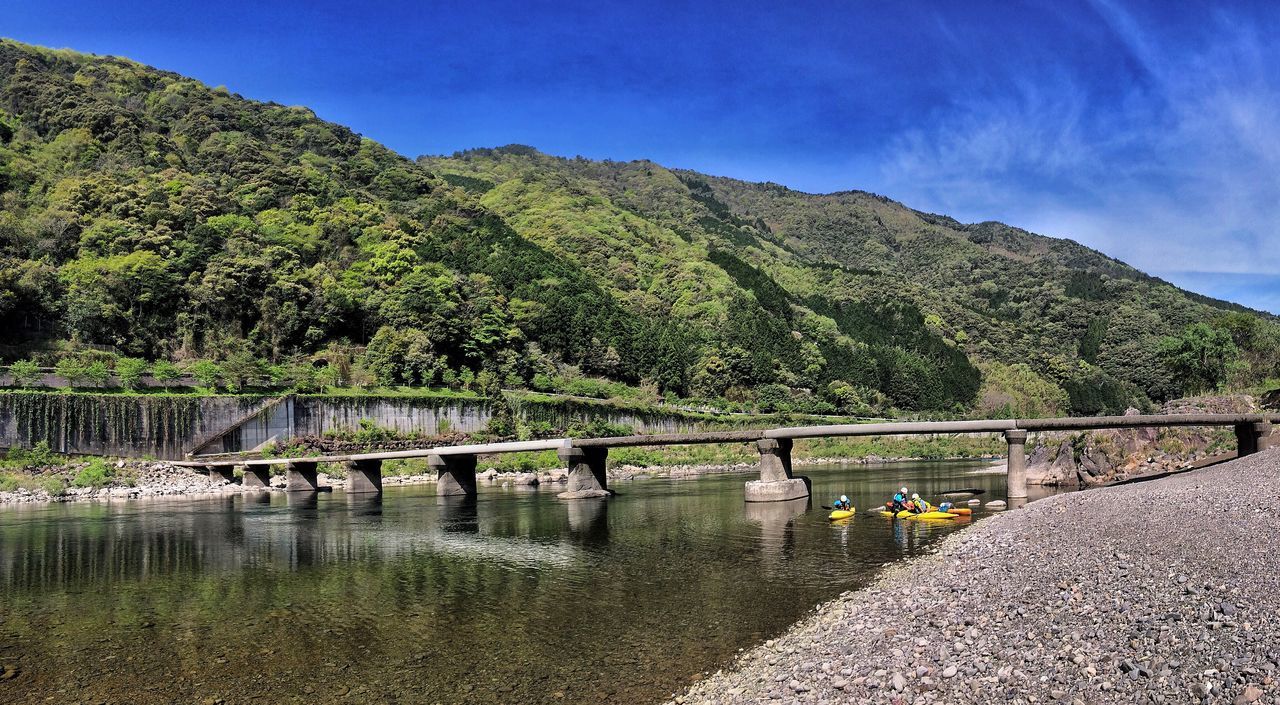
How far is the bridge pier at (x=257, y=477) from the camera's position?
194 ft

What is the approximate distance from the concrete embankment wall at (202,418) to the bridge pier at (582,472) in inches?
1181

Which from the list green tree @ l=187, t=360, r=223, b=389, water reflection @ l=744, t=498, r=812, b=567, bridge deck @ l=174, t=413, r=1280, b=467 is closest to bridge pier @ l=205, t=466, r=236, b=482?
green tree @ l=187, t=360, r=223, b=389

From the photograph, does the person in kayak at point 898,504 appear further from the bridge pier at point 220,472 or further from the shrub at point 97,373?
the shrub at point 97,373

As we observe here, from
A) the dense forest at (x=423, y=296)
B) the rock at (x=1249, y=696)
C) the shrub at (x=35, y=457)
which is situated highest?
the dense forest at (x=423, y=296)

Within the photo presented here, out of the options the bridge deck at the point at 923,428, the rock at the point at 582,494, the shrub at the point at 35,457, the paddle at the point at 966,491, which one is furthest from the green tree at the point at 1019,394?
the shrub at the point at 35,457

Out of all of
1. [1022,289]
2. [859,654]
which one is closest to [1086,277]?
[1022,289]

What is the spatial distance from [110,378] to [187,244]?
2793cm

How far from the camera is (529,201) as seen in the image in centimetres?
19638

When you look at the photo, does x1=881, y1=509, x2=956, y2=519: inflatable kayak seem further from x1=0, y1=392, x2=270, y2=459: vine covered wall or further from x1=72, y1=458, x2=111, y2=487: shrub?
x1=0, y1=392, x2=270, y2=459: vine covered wall

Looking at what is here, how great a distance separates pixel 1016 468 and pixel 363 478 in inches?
1570

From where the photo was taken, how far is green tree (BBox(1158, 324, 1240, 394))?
80.8 metres

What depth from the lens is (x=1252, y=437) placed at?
124 ft

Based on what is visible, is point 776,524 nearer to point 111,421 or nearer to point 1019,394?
point 111,421

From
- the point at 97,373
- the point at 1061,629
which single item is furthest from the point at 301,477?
the point at 1061,629
